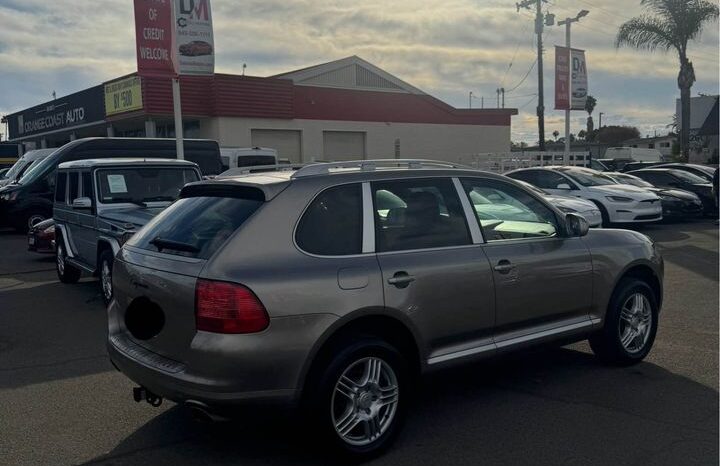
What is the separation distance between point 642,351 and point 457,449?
2.48 meters

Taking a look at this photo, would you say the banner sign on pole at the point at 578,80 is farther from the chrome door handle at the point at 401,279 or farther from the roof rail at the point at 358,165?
the chrome door handle at the point at 401,279

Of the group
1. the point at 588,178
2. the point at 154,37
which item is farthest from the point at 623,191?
the point at 154,37

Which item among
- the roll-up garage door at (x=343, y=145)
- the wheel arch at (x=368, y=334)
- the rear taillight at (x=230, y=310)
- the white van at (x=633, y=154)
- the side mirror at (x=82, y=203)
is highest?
the roll-up garage door at (x=343, y=145)

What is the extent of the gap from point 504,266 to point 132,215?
5.47 meters

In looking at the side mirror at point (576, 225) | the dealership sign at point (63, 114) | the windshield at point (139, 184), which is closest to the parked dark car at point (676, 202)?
the windshield at point (139, 184)

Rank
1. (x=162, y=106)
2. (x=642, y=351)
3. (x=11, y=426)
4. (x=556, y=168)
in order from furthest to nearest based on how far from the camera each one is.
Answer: (x=162, y=106) < (x=556, y=168) < (x=642, y=351) < (x=11, y=426)

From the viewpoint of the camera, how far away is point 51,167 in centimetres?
1688

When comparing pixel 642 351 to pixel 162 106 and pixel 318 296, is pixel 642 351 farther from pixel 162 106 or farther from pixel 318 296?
pixel 162 106

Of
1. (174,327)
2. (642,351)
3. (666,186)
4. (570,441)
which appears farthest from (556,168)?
(174,327)

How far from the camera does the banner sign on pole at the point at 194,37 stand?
13242mm

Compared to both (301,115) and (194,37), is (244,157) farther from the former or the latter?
(301,115)

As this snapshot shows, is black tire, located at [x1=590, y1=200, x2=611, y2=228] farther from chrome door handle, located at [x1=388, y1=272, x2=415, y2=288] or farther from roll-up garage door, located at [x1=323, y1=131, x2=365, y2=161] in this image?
roll-up garage door, located at [x1=323, y1=131, x2=365, y2=161]

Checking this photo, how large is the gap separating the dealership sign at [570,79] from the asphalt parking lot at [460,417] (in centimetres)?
1779

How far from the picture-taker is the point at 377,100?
35969 mm
